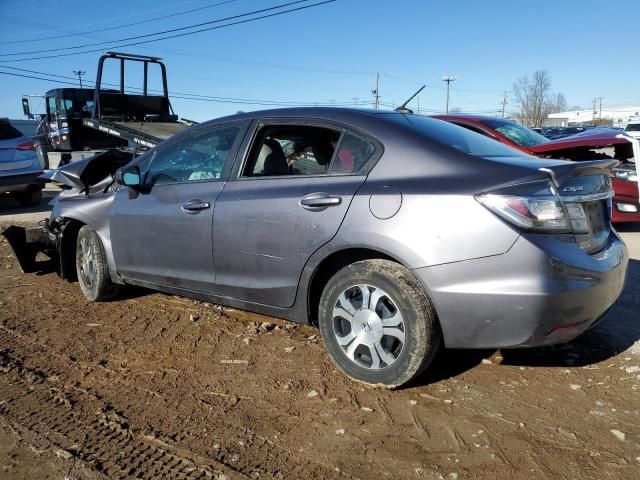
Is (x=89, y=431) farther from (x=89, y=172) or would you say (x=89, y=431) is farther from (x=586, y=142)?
(x=586, y=142)

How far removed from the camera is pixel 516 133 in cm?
789

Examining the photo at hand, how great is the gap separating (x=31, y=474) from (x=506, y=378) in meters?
2.60

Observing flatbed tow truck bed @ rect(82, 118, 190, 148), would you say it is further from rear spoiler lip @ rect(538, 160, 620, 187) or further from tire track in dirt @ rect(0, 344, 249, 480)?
rear spoiler lip @ rect(538, 160, 620, 187)

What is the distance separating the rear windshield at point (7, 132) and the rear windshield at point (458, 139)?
9425 millimetres

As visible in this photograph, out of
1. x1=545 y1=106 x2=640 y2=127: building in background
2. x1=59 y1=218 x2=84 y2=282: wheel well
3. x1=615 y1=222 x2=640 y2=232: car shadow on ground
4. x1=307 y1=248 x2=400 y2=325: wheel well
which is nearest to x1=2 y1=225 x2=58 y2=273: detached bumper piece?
x1=59 y1=218 x2=84 y2=282: wheel well

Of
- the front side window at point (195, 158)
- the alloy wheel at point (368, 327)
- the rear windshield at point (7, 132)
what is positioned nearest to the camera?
the alloy wheel at point (368, 327)

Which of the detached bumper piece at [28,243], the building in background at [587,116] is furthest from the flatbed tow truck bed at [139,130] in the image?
the building in background at [587,116]

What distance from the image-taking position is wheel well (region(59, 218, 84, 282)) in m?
5.16

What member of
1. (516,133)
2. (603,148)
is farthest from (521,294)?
(516,133)

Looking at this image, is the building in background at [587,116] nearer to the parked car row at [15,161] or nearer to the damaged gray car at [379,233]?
the parked car row at [15,161]

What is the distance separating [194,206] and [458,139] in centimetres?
185

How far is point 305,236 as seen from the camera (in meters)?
3.27

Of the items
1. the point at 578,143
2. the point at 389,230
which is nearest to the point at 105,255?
the point at 389,230

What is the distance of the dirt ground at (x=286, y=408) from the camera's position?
2.48 m
